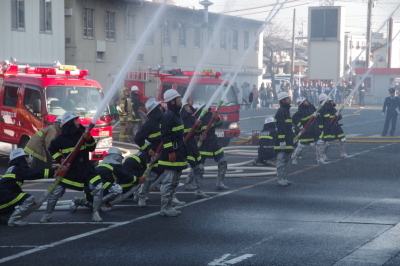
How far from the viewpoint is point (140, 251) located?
6906mm

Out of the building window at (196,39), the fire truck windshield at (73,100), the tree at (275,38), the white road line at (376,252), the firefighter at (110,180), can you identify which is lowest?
the white road line at (376,252)

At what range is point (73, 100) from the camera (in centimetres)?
1450

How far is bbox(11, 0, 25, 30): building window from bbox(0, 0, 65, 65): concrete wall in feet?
0.62

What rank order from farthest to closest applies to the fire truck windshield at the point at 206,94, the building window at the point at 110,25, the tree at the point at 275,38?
1. the tree at the point at 275,38
2. the building window at the point at 110,25
3. the fire truck windshield at the point at 206,94

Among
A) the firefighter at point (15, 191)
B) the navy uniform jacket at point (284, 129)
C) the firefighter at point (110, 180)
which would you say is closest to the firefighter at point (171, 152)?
the firefighter at point (110, 180)

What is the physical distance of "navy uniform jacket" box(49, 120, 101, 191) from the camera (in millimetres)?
8562

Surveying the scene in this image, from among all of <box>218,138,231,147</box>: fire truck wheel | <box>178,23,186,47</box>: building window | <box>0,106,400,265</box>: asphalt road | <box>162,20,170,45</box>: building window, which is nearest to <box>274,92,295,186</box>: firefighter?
<box>0,106,400,265</box>: asphalt road

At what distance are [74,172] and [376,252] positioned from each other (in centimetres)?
420

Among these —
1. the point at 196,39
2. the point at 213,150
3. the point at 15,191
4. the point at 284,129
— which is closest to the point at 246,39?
the point at 196,39

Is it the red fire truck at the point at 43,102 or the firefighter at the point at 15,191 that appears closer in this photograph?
the firefighter at the point at 15,191

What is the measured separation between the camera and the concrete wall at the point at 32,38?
27953mm

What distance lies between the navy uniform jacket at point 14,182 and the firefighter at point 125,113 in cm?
1173

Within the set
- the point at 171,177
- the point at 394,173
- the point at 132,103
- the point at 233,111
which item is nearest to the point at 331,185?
the point at 394,173

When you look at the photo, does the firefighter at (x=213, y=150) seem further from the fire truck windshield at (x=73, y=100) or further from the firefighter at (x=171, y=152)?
the fire truck windshield at (x=73, y=100)
